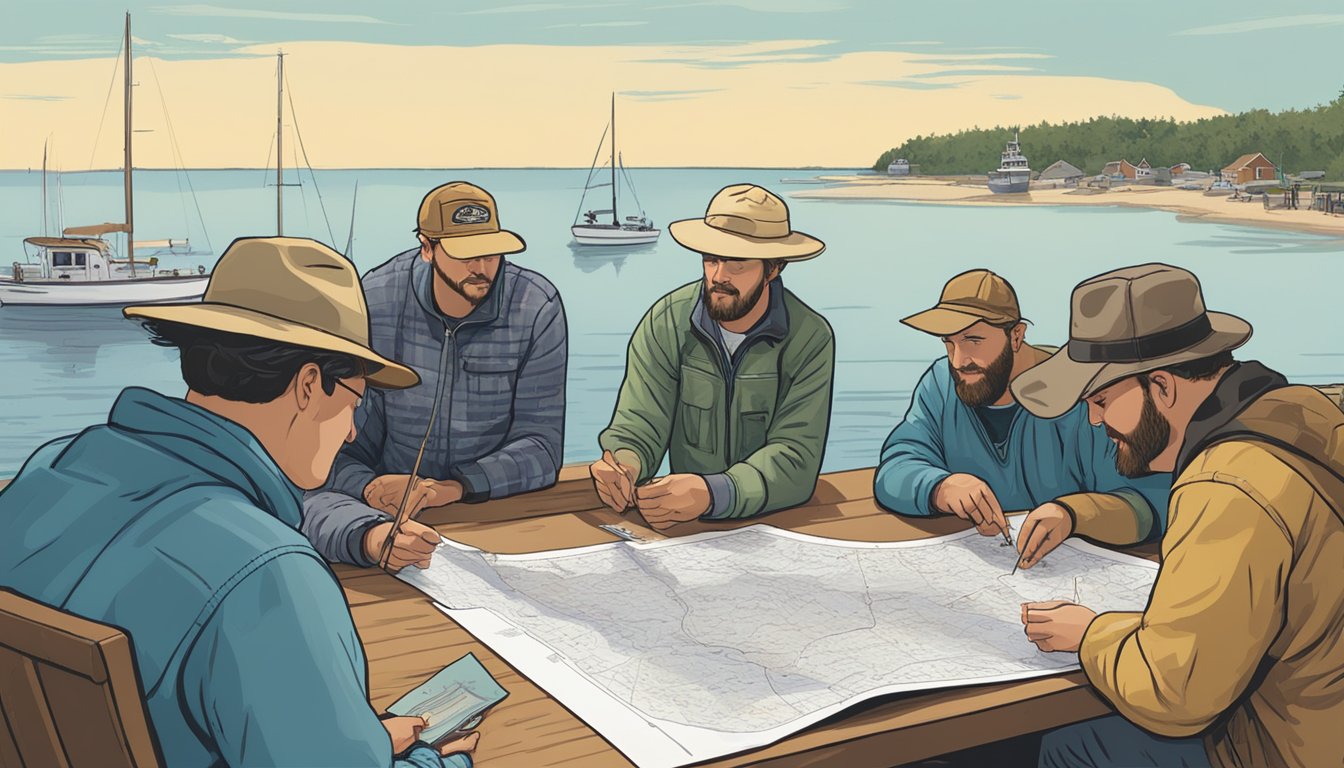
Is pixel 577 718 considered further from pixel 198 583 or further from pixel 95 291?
pixel 95 291

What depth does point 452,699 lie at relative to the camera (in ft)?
4.36

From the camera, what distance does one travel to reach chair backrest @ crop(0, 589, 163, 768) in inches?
34.4

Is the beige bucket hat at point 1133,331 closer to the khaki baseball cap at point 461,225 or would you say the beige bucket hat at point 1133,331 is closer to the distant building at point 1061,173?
the khaki baseball cap at point 461,225

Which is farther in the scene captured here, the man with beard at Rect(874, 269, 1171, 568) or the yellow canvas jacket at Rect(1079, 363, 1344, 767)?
the man with beard at Rect(874, 269, 1171, 568)

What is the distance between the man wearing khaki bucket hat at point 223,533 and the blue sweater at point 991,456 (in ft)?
4.59

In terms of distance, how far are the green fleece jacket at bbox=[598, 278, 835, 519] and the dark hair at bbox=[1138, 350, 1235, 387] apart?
2.95ft

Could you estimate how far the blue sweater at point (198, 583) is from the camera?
0.92 m

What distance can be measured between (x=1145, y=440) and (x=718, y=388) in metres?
1.16

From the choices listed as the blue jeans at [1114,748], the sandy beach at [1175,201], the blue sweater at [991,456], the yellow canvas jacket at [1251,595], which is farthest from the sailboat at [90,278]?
the yellow canvas jacket at [1251,595]

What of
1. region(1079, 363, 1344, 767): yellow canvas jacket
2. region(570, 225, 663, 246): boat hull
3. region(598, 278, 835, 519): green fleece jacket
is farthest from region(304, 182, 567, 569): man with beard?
region(570, 225, 663, 246): boat hull

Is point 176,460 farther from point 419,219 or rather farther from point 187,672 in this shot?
point 419,219

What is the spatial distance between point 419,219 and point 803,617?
144cm

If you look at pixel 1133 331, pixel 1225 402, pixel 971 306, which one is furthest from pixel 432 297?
pixel 1225 402

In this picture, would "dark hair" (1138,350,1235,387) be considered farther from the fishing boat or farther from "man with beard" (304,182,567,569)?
the fishing boat
